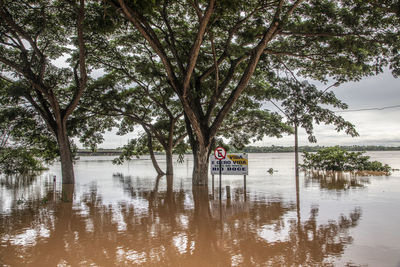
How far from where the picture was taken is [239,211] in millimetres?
10109

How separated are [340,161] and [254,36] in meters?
18.2

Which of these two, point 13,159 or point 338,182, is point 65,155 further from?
point 338,182

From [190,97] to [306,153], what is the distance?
1694cm

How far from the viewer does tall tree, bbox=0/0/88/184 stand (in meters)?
14.3

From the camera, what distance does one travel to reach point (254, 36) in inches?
509

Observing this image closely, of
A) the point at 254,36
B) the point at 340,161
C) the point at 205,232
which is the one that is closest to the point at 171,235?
the point at 205,232

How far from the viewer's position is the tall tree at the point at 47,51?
14336 millimetres

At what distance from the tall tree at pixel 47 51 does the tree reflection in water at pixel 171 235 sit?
811cm

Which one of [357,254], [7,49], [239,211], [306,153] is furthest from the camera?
[306,153]

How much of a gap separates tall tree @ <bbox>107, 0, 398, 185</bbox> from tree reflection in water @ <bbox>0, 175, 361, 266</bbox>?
6.13m

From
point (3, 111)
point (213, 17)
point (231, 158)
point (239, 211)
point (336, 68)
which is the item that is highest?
point (213, 17)

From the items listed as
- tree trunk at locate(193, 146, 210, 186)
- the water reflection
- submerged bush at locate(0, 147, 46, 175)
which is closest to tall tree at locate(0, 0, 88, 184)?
submerged bush at locate(0, 147, 46, 175)

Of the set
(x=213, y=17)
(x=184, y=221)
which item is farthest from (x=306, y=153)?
(x=184, y=221)

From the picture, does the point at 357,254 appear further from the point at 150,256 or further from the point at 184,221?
the point at 184,221
